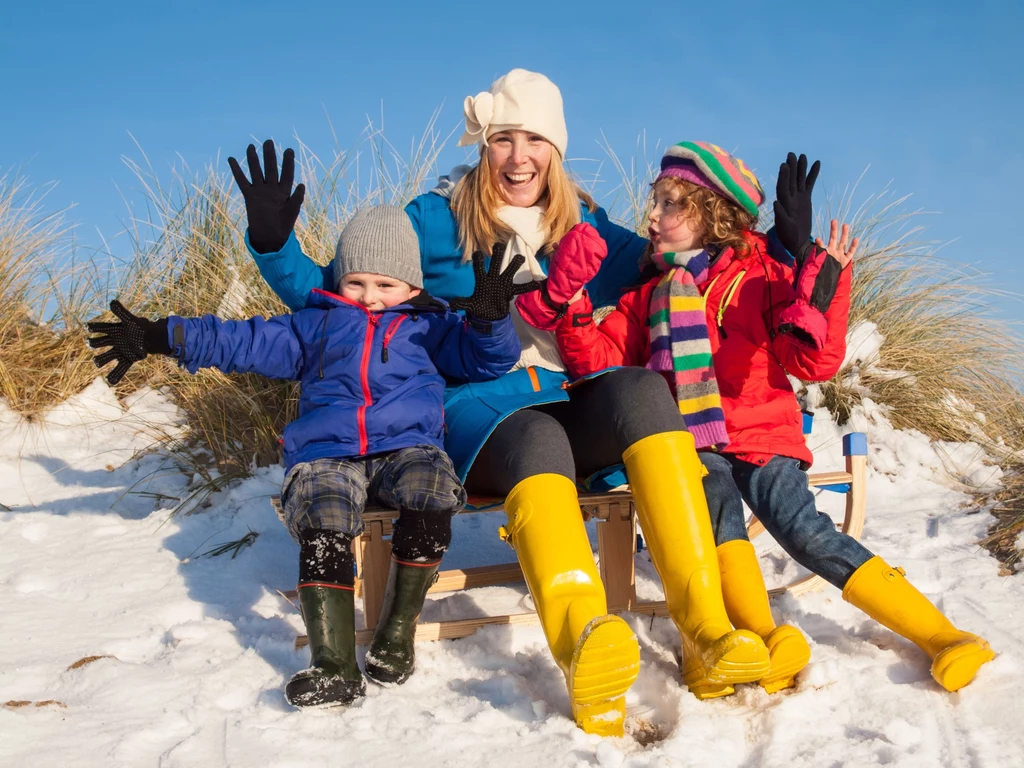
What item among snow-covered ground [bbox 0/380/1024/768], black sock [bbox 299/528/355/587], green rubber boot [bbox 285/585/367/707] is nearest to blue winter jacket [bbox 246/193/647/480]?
black sock [bbox 299/528/355/587]

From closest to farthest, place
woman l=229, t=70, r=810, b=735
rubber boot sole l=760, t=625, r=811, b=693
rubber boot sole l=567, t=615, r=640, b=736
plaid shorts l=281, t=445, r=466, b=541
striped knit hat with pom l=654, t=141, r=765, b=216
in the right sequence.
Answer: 1. rubber boot sole l=567, t=615, r=640, b=736
2. woman l=229, t=70, r=810, b=735
3. rubber boot sole l=760, t=625, r=811, b=693
4. plaid shorts l=281, t=445, r=466, b=541
5. striped knit hat with pom l=654, t=141, r=765, b=216

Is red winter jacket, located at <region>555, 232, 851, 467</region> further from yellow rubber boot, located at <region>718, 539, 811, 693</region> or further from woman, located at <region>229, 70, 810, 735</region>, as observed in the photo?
yellow rubber boot, located at <region>718, 539, 811, 693</region>

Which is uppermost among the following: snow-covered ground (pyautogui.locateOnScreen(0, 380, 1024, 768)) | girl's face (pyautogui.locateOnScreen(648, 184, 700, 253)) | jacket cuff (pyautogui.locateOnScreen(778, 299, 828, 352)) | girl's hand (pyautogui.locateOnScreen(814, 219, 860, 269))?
girl's face (pyautogui.locateOnScreen(648, 184, 700, 253))

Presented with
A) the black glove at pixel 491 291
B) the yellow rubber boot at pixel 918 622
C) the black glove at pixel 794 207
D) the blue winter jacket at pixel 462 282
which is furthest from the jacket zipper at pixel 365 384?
the yellow rubber boot at pixel 918 622

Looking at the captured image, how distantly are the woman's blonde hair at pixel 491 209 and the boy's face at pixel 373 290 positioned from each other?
13.2 inches

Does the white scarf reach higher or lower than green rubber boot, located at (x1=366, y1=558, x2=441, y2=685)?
higher

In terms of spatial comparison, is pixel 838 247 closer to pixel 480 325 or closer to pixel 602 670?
pixel 480 325

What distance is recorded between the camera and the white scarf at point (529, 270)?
3145 mm

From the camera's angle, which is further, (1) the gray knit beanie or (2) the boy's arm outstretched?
(1) the gray knit beanie

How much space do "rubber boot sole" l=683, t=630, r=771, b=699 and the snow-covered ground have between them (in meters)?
0.12

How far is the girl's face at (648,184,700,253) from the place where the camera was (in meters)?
3.14

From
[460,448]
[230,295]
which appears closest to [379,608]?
[460,448]

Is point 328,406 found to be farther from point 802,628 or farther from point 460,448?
point 802,628

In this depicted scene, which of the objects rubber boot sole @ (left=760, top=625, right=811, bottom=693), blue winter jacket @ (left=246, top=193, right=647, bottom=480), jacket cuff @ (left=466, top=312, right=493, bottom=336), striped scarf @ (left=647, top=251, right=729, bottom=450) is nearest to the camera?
rubber boot sole @ (left=760, top=625, right=811, bottom=693)
